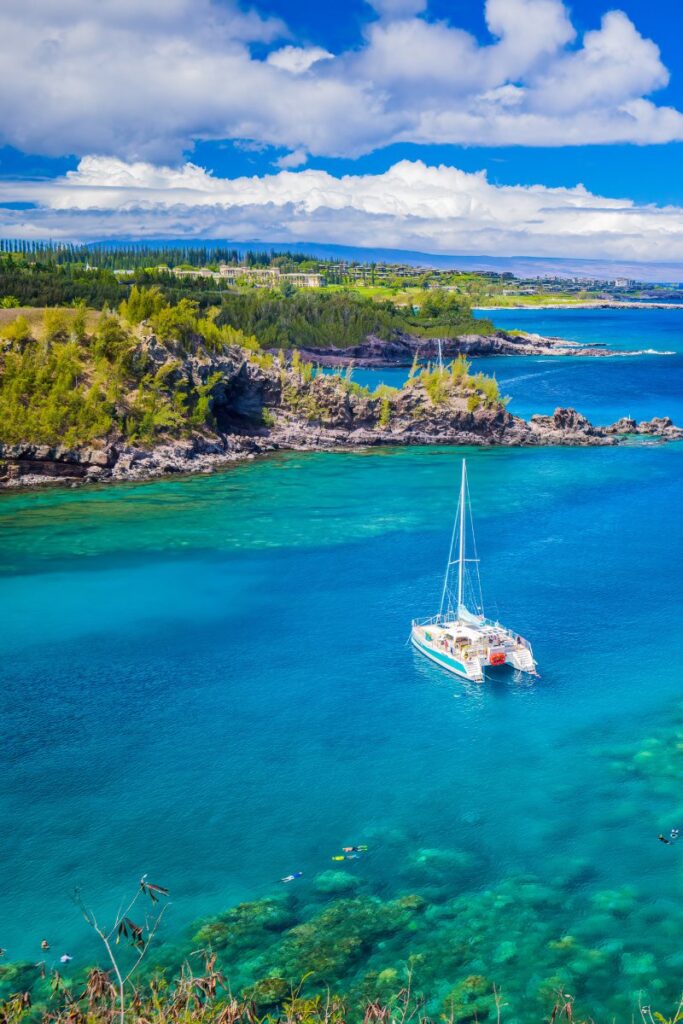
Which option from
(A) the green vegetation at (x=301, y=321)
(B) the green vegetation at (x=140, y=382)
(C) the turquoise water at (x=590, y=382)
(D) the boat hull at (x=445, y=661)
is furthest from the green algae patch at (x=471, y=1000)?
(A) the green vegetation at (x=301, y=321)

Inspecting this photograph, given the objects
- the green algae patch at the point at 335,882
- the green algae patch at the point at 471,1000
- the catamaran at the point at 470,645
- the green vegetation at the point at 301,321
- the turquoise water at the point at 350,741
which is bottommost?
the green algae patch at the point at 471,1000

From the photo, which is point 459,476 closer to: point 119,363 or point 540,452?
point 540,452

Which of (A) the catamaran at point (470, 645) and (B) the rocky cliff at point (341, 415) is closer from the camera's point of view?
(A) the catamaran at point (470, 645)

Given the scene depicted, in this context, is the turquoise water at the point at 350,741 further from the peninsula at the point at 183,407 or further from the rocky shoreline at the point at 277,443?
the peninsula at the point at 183,407

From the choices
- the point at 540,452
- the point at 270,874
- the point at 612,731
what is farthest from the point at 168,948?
the point at 540,452

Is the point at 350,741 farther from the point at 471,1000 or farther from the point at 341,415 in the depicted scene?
the point at 341,415

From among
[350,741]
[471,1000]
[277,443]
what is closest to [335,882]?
[471,1000]
